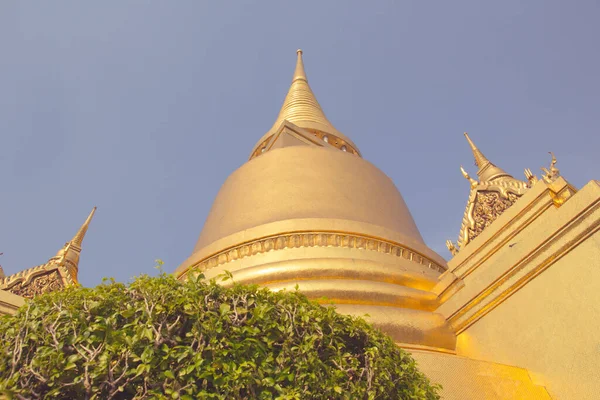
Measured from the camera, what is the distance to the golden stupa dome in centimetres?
608

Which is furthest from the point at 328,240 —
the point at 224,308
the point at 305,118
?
the point at 305,118

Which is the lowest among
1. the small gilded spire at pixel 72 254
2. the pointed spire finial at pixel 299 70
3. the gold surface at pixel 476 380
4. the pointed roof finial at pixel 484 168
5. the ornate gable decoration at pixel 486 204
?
the gold surface at pixel 476 380

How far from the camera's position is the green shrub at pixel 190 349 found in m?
2.73

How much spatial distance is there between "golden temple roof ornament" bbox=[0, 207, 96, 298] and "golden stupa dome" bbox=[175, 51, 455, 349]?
5.32 feet

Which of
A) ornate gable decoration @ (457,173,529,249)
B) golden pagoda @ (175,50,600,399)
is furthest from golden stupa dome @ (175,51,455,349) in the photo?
ornate gable decoration @ (457,173,529,249)

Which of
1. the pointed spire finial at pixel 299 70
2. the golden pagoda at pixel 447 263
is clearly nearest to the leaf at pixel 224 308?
the golden pagoda at pixel 447 263

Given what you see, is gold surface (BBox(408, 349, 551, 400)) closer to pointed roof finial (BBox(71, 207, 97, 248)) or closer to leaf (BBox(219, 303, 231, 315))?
leaf (BBox(219, 303, 231, 315))

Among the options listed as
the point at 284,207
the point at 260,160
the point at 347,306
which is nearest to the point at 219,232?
the point at 284,207

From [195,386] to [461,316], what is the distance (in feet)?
12.6

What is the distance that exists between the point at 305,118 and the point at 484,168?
5.69m

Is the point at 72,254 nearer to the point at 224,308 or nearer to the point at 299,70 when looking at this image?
the point at 224,308

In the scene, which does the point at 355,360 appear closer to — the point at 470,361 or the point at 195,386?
the point at 195,386

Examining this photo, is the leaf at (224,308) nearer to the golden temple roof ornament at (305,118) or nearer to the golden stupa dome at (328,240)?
the golden stupa dome at (328,240)

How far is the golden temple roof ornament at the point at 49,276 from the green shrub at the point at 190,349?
406cm
